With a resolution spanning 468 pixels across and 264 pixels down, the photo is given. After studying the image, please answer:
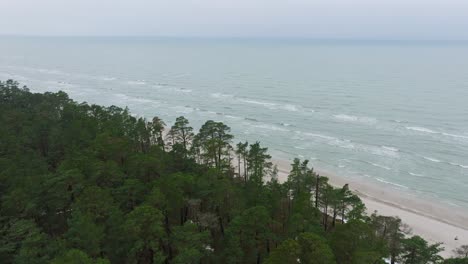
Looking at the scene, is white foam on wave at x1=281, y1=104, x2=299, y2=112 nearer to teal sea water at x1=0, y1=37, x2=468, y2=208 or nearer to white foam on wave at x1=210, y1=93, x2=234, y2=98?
teal sea water at x1=0, y1=37, x2=468, y2=208

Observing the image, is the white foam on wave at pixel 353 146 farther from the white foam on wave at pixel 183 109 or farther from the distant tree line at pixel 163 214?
the white foam on wave at pixel 183 109

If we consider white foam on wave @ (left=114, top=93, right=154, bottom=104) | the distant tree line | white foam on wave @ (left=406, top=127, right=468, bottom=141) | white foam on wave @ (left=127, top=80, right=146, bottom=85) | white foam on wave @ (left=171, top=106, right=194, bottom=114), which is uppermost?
white foam on wave @ (left=127, top=80, right=146, bottom=85)

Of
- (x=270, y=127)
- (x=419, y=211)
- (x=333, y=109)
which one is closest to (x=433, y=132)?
(x=333, y=109)

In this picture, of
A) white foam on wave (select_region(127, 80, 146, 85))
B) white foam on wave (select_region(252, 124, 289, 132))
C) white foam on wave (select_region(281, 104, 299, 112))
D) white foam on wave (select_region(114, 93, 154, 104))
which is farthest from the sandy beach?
white foam on wave (select_region(127, 80, 146, 85))

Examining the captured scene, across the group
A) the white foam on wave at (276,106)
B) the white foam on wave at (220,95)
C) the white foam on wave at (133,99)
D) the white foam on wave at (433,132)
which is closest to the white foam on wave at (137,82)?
the white foam on wave at (133,99)

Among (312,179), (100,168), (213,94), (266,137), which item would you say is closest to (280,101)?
(213,94)
